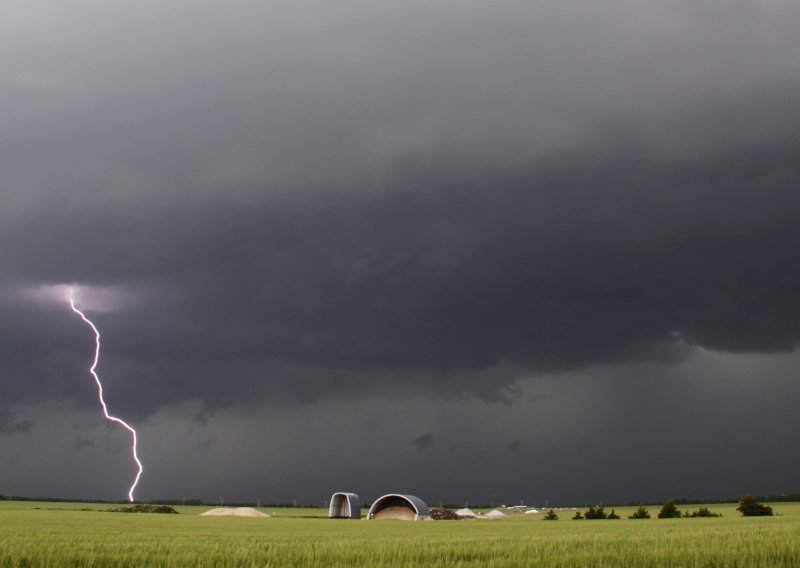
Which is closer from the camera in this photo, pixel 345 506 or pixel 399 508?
pixel 399 508

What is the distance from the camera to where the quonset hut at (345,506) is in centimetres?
12069

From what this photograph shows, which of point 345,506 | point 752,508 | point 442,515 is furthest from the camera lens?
point 442,515

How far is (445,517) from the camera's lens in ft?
404

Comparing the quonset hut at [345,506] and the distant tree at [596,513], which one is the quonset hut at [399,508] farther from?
the distant tree at [596,513]

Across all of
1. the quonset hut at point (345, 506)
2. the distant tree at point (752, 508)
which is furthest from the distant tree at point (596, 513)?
the quonset hut at point (345, 506)

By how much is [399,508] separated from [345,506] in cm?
1398

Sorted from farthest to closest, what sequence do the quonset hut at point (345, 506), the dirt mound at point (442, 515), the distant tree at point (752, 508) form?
the dirt mound at point (442, 515) < the quonset hut at point (345, 506) < the distant tree at point (752, 508)

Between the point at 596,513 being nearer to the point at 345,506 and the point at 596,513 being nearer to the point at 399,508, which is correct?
the point at 399,508

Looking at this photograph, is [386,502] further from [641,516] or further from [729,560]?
[729,560]

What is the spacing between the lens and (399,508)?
372ft

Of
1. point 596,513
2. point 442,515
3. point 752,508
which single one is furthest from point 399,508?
point 752,508

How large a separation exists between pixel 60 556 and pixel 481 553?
11.4 m

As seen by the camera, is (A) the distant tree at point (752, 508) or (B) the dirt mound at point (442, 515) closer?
(A) the distant tree at point (752, 508)

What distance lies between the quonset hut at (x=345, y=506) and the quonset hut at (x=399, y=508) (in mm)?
6544
